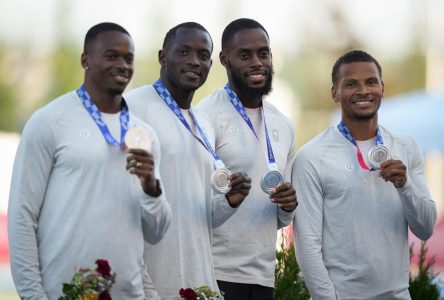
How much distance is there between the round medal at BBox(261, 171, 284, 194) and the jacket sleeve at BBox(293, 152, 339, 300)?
0.30m

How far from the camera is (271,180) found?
23.0ft

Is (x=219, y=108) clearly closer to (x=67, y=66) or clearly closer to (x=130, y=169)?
(x=130, y=169)

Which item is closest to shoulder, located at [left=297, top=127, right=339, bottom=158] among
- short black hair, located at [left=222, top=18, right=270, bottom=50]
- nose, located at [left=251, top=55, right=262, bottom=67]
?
nose, located at [left=251, top=55, right=262, bottom=67]

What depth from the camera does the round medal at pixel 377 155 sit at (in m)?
7.09

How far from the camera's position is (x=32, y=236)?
5.85m

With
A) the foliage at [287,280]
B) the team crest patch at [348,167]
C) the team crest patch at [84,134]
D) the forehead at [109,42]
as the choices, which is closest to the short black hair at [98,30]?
the forehead at [109,42]

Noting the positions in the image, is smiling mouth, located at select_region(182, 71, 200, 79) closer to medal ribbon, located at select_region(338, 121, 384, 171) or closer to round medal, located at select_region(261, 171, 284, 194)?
round medal, located at select_region(261, 171, 284, 194)

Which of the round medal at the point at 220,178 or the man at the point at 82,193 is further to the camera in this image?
the round medal at the point at 220,178

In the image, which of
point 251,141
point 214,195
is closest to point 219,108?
point 251,141

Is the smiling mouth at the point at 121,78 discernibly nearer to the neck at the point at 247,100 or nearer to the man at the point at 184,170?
the man at the point at 184,170

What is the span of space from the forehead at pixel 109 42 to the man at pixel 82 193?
18mm

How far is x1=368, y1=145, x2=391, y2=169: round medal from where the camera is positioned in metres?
7.09

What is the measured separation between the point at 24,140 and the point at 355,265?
88.3 inches

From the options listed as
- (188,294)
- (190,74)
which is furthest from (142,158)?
(190,74)
